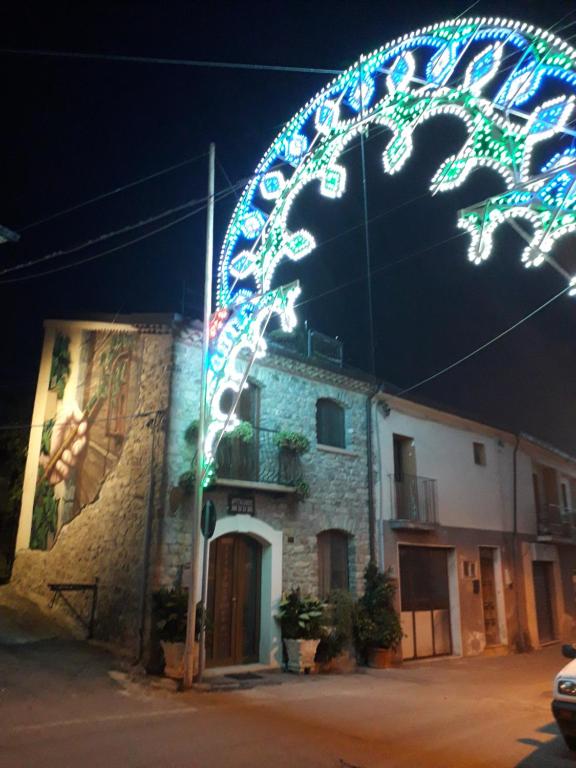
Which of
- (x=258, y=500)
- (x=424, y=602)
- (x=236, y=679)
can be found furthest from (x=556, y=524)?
(x=236, y=679)

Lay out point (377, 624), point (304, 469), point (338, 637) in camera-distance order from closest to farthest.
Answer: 1. point (338, 637)
2. point (377, 624)
3. point (304, 469)

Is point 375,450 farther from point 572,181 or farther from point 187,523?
point 572,181

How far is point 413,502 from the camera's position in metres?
15.7

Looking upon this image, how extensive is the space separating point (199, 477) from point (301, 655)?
437cm

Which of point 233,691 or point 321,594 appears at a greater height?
point 321,594

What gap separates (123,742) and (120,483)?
6082 mm

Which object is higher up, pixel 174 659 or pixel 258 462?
pixel 258 462

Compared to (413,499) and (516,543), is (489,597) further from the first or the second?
(413,499)

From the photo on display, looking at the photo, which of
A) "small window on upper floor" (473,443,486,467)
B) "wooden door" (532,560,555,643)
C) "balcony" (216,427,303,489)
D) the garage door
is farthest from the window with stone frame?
"wooden door" (532,560,555,643)

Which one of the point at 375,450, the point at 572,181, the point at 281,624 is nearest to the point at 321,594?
the point at 281,624

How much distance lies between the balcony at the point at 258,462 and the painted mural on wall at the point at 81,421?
210 centimetres

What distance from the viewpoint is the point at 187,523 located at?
11078 mm

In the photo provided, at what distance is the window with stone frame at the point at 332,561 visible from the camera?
13.4m

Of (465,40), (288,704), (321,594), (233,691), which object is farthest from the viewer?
(321,594)
